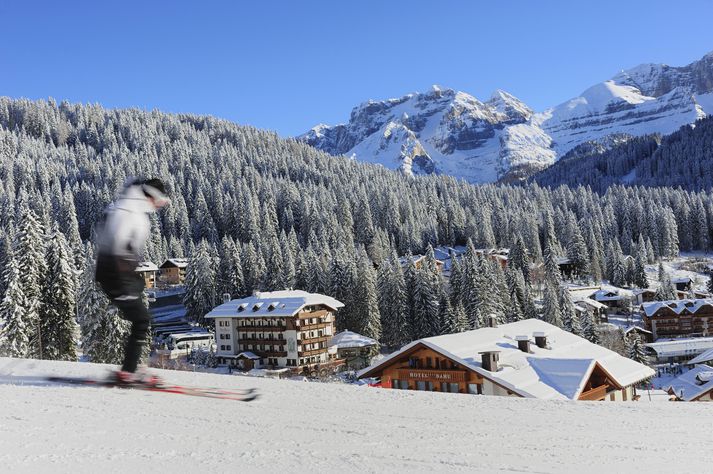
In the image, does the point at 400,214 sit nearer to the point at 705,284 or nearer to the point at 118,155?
the point at 705,284

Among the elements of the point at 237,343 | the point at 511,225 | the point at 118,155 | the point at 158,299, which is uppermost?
the point at 118,155

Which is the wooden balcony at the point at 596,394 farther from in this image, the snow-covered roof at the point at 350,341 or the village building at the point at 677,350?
the village building at the point at 677,350

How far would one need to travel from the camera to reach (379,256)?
10619 cm

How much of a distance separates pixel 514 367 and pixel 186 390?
Answer: 18.8 m

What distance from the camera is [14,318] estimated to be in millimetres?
31953

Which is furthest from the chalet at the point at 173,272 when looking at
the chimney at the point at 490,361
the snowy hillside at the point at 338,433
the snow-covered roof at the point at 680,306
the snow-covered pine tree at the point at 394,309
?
the snowy hillside at the point at 338,433

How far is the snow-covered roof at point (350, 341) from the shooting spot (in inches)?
2398

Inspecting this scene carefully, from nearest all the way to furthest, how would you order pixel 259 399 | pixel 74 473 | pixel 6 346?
1. pixel 74 473
2. pixel 259 399
3. pixel 6 346

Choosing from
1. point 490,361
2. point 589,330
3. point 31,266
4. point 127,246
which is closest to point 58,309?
point 31,266

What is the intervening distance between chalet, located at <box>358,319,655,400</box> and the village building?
155 feet

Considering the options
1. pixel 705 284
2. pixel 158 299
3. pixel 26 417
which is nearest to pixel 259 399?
pixel 26 417

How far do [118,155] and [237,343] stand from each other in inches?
5381

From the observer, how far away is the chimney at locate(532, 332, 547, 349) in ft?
94.1

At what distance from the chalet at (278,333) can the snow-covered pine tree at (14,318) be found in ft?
90.7
